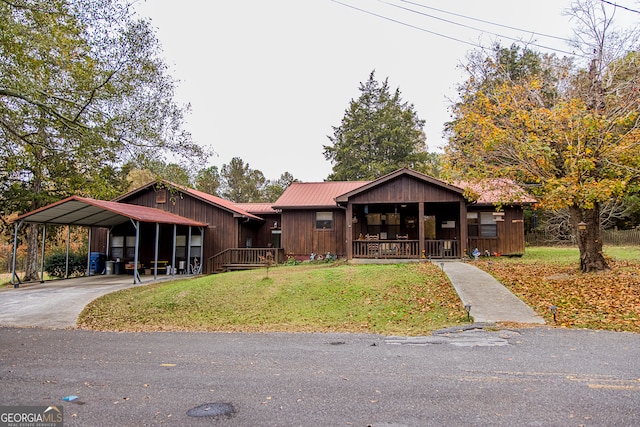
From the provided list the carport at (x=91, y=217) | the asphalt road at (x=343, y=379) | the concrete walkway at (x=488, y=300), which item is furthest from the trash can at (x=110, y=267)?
the concrete walkway at (x=488, y=300)

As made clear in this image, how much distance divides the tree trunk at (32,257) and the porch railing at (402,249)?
1558 centimetres

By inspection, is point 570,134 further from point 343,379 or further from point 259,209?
point 259,209

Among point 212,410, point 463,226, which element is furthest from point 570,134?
point 212,410

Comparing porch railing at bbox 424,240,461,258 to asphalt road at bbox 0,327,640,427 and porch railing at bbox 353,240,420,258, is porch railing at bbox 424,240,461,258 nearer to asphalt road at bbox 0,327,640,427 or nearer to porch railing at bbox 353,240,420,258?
porch railing at bbox 353,240,420,258

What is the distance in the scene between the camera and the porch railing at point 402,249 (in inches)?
706

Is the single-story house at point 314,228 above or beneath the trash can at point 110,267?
above

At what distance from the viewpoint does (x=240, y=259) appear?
19938mm

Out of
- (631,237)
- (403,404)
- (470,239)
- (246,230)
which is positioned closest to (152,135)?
(403,404)

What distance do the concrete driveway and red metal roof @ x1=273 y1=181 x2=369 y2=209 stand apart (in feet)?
28.4

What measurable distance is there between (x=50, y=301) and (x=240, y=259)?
28.7 ft

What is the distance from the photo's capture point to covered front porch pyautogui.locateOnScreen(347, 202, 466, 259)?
1812 centimetres

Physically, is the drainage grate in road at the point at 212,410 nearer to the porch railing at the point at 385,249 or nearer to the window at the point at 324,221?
the porch railing at the point at 385,249

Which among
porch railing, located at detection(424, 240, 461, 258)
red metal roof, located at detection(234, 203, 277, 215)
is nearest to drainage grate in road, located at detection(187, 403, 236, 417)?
porch railing, located at detection(424, 240, 461, 258)

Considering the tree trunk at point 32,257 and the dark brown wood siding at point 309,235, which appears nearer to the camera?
the tree trunk at point 32,257
